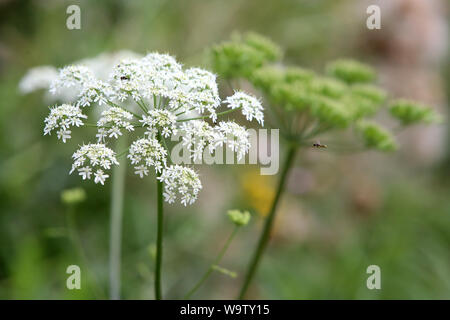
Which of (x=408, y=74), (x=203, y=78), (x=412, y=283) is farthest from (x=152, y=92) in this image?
(x=408, y=74)

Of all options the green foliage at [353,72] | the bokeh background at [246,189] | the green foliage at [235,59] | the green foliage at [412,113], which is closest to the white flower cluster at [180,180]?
the green foliage at [235,59]

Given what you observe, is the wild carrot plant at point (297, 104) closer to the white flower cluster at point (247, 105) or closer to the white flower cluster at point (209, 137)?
the white flower cluster at point (247, 105)

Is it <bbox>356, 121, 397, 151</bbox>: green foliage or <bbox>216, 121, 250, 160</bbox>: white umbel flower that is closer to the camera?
<bbox>216, 121, 250, 160</bbox>: white umbel flower

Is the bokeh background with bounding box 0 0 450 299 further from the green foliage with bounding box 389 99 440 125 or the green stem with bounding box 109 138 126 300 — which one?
the green foliage with bounding box 389 99 440 125

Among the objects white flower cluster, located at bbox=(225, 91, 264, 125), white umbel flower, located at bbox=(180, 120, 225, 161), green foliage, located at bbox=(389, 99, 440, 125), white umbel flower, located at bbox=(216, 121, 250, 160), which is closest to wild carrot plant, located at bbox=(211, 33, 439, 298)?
green foliage, located at bbox=(389, 99, 440, 125)

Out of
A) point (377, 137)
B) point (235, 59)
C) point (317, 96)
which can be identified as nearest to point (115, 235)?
point (235, 59)

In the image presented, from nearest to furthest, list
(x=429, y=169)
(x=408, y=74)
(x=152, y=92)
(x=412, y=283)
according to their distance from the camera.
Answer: (x=152, y=92) < (x=412, y=283) < (x=408, y=74) < (x=429, y=169)
